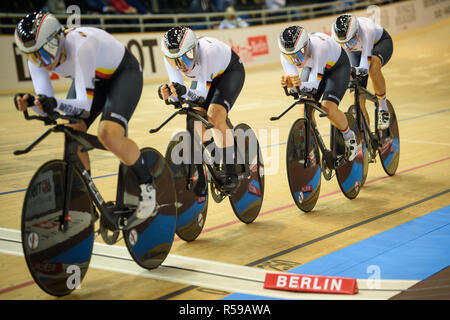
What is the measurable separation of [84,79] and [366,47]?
10.0 ft

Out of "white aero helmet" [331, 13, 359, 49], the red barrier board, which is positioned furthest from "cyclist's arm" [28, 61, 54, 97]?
"white aero helmet" [331, 13, 359, 49]

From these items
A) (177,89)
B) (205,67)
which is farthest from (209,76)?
(177,89)

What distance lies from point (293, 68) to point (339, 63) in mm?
432

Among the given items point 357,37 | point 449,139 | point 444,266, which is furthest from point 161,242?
point 449,139

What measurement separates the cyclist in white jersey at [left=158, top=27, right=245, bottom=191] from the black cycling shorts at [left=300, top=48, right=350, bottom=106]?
2.33ft

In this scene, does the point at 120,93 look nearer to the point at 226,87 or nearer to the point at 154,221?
the point at 154,221

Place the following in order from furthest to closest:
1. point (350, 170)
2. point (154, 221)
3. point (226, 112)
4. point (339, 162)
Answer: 1. point (350, 170)
2. point (339, 162)
3. point (226, 112)
4. point (154, 221)

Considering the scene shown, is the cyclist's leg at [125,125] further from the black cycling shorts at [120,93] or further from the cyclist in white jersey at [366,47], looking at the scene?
the cyclist in white jersey at [366,47]

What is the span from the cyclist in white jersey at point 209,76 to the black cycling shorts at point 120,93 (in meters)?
0.32

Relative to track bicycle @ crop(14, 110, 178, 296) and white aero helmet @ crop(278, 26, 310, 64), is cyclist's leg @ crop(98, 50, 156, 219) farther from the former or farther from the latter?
white aero helmet @ crop(278, 26, 310, 64)

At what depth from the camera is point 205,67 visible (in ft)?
12.6

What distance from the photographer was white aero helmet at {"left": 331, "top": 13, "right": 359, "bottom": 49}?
200 inches
